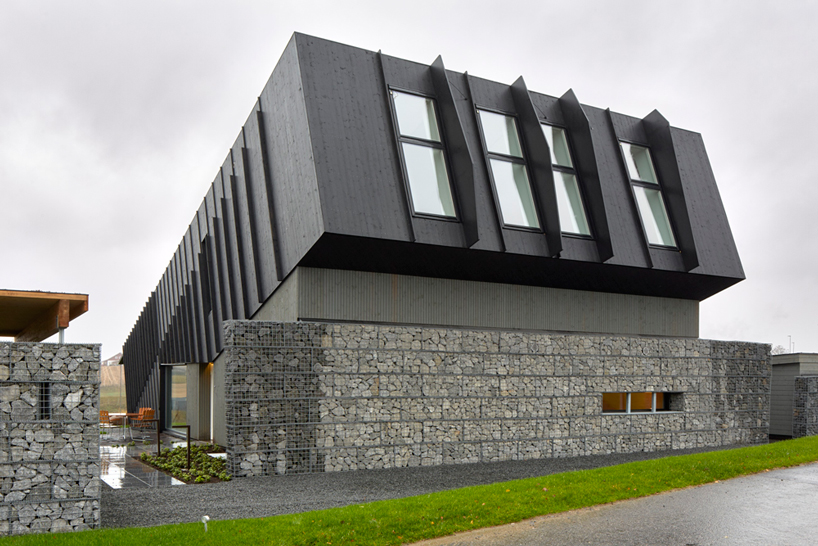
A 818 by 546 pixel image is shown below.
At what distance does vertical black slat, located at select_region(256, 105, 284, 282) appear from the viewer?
14977 mm

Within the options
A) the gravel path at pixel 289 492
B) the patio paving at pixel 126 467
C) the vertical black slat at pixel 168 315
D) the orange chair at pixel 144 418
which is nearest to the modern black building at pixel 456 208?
the patio paving at pixel 126 467

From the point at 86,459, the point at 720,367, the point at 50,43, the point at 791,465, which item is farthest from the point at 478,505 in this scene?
the point at 50,43

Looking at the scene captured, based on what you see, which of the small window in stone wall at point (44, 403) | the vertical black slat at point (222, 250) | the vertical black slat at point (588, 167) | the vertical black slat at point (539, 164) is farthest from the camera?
the vertical black slat at point (222, 250)

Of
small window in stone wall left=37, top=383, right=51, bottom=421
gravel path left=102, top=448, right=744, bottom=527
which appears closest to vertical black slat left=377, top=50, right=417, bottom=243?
gravel path left=102, top=448, right=744, bottom=527

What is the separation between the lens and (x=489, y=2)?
1780cm

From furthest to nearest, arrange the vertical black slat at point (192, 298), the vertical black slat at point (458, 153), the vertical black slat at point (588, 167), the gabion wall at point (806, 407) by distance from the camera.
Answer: the vertical black slat at point (192, 298), the gabion wall at point (806, 407), the vertical black slat at point (588, 167), the vertical black slat at point (458, 153)

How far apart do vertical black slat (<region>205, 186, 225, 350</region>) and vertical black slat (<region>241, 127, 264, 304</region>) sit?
3.94 meters

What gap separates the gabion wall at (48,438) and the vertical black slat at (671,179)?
15.2 meters

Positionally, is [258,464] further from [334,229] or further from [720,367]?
[720,367]

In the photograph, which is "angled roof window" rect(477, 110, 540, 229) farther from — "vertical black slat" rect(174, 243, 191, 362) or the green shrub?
"vertical black slat" rect(174, 243, 191, 362)

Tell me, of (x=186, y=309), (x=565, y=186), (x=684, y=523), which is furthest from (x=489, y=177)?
(x=186, y=309)

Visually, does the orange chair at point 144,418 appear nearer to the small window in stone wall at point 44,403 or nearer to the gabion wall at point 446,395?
the gabion wall at point 446,395

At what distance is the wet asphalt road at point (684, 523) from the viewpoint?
704 cm

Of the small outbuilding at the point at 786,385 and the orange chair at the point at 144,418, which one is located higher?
the small outbuilding at the point at 786,385
